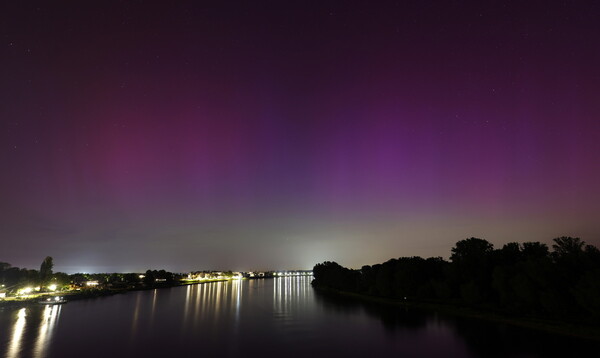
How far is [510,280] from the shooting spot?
60.4 metres

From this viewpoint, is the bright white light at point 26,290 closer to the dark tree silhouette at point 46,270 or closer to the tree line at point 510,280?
the dark tree silhouette at point 46,270

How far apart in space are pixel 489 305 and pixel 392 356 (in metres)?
37.9

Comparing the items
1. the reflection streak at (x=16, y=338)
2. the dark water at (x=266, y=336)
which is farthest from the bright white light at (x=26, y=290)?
the reflection streak at (x=16, y=338)

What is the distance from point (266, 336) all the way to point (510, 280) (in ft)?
144

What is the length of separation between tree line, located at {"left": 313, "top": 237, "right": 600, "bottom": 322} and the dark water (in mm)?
7850

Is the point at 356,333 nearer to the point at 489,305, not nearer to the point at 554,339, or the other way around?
the point at 554,339

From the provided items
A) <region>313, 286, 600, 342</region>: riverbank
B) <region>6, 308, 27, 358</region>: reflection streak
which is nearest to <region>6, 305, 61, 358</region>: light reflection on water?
<region>6, 308, 27, 358</region>: reflection streak

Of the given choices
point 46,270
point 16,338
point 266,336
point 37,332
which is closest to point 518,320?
point 266,336

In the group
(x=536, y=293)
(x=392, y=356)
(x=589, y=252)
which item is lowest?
(x=392, y=356)

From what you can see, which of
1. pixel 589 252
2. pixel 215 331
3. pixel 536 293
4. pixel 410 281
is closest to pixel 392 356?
pixel 215 331

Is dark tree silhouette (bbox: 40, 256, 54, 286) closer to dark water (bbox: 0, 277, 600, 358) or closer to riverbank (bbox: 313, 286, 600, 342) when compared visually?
dark water (bbox: 0, 277, 600, 358)

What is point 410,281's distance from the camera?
89375 millimetres

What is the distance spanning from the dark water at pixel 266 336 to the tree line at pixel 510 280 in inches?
309

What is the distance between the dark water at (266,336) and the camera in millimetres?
39969
